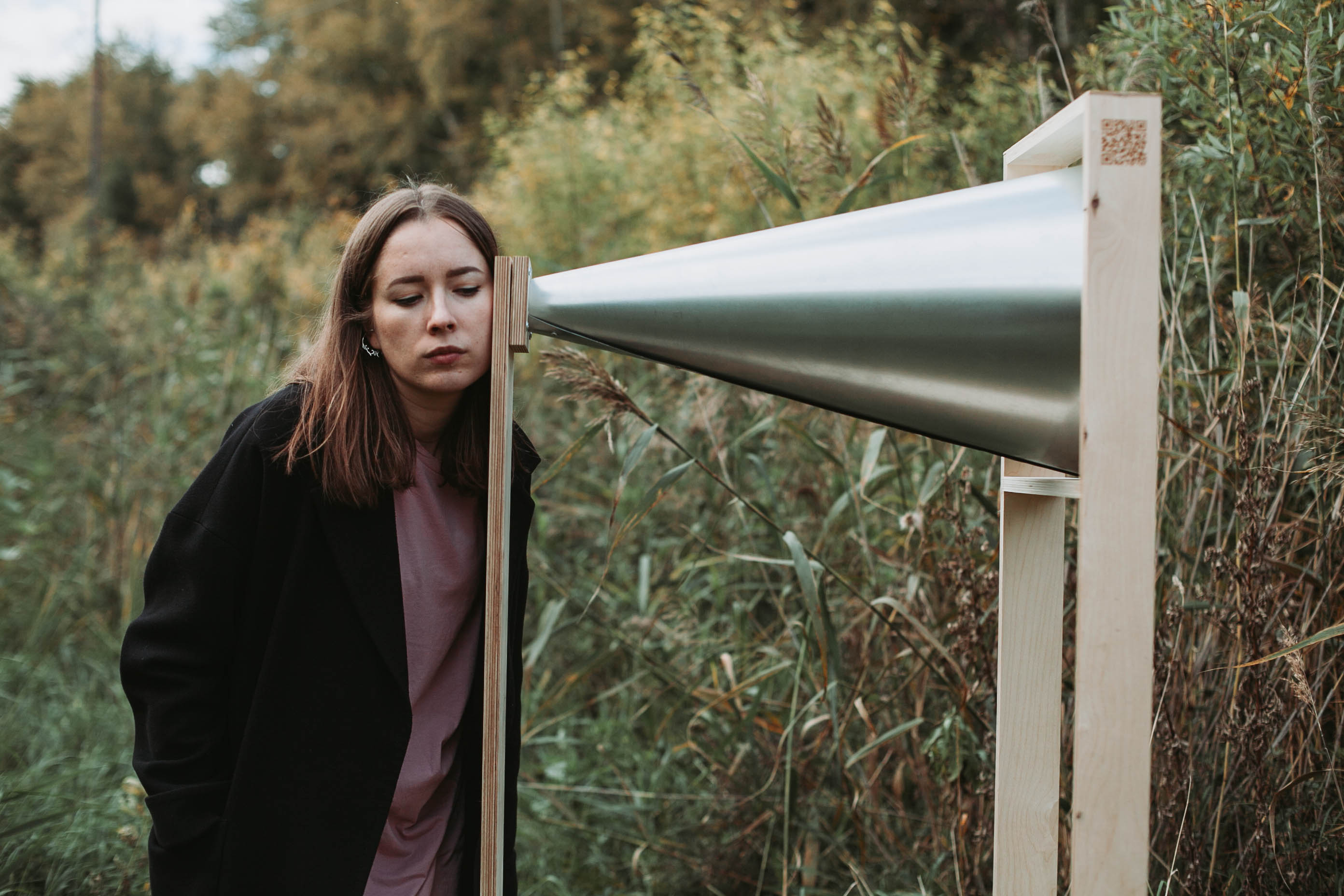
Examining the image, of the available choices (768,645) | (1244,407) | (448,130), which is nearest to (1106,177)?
(1244,407)

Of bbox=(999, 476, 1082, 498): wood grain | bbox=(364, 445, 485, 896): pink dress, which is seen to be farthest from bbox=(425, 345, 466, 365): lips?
bbox=(999, 476, 1082, 498): wood grain

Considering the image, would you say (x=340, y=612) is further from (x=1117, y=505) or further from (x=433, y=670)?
(x=1117, y=505)

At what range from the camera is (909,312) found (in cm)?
82

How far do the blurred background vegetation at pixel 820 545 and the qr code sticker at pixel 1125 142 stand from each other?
799 millimetres

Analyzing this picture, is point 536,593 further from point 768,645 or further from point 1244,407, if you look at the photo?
point 1244,407

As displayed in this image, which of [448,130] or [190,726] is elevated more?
[448,130]

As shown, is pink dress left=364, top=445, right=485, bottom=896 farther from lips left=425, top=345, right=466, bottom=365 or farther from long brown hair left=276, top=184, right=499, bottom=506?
lips left=425, top=345, right=466, bottom=365

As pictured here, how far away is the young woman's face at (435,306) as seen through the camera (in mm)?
1087

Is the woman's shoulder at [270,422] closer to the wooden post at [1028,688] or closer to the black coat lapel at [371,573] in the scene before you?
the black coat lapel at [371,573]

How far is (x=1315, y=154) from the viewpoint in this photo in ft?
4.72

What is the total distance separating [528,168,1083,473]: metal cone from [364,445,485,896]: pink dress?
49 centimetres

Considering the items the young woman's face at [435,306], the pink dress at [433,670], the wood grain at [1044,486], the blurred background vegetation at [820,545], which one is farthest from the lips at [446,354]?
the wood grain at [1044,486]

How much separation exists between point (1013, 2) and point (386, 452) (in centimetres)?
881

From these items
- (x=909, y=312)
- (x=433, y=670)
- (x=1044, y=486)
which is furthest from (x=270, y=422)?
(x=1044, y=486)
